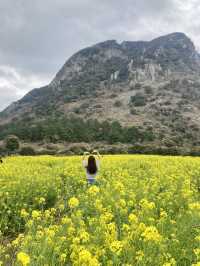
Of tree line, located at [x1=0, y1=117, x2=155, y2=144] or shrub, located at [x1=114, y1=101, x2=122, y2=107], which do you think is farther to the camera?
shrub, located at [x1=114, y1=101, x2=122, y2=107]

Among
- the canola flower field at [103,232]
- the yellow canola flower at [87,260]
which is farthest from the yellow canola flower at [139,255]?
the yellow canola flower at [87,260]

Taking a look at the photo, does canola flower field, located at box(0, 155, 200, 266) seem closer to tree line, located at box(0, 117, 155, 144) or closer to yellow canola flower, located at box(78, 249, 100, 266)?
yellow canola flower, located at box(78, 249, 100, 266)

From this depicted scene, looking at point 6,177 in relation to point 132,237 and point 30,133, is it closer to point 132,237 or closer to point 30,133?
point 132,237

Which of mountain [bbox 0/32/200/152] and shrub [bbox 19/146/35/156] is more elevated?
mountain [bbox 0/32/200/152]

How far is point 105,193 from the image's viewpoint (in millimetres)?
11039

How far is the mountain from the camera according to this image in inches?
3784

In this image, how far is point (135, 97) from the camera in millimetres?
124375

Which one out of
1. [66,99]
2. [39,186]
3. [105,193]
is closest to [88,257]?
[105,193]

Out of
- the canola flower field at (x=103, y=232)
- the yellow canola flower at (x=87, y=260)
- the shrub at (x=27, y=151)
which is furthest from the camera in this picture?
the shrub at (x=27, y=151)

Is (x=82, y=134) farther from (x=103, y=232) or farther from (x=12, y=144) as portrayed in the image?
(x=103, y=232)

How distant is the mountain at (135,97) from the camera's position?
3784 inches

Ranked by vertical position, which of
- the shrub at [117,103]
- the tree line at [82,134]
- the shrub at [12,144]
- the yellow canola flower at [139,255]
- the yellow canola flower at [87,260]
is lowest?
the yellow canola flower at [139,255]

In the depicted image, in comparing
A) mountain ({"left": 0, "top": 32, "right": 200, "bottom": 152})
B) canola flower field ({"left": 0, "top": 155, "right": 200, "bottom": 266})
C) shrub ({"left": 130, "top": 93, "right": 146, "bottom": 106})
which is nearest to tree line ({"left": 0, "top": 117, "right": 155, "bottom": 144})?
mountain ({"left": 0, "top": 32, "right": 200, "bottom": 152})

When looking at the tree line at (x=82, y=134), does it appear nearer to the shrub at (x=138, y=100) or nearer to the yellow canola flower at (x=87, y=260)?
the shrub at (x=138, y=100)
